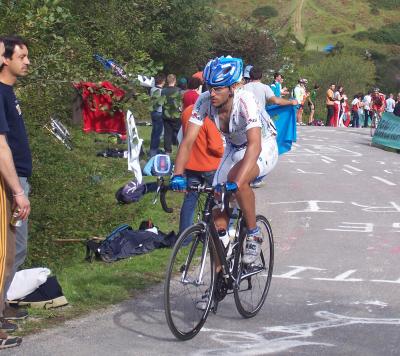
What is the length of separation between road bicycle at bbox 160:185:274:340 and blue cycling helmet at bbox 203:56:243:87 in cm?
78

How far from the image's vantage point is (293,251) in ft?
34.2

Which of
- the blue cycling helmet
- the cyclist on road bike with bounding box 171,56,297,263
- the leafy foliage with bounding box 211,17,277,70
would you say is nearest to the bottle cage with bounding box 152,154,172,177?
the cyclist on road bike with bounding box 171,56,297,263

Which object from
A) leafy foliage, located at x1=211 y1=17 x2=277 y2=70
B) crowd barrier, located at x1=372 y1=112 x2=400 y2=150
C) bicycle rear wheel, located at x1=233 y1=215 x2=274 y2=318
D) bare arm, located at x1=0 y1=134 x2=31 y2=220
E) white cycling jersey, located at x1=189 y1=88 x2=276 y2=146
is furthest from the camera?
leafy foliage, located at x1=211 y1=17 x2=277 y2=70

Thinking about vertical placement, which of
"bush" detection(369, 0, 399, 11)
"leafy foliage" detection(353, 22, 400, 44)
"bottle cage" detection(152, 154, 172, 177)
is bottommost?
"bottle cage" detection(152, 154, 172, 177)

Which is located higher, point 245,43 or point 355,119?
point 245,43

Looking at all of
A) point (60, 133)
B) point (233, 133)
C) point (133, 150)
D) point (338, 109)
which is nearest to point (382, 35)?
point (338, 109)

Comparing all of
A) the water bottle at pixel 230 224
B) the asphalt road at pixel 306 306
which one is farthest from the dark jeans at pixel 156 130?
the water bottle at pixel 230 224

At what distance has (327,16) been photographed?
433 feet

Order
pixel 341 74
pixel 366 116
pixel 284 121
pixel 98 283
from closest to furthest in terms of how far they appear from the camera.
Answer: pixel 98 283
pixel 284 121
pixel 366 116
pixel 341 74

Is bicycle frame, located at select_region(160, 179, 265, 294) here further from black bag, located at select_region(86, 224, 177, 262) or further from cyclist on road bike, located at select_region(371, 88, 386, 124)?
cyclist on road bike, located at select_region(371, 88, 386, 124)

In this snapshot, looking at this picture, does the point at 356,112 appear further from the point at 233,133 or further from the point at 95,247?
the point at 233,133

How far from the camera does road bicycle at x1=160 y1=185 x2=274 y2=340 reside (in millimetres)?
6355

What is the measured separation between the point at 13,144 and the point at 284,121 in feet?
33.8

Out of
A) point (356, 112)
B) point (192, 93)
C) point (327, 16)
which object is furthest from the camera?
point (327, 16)
